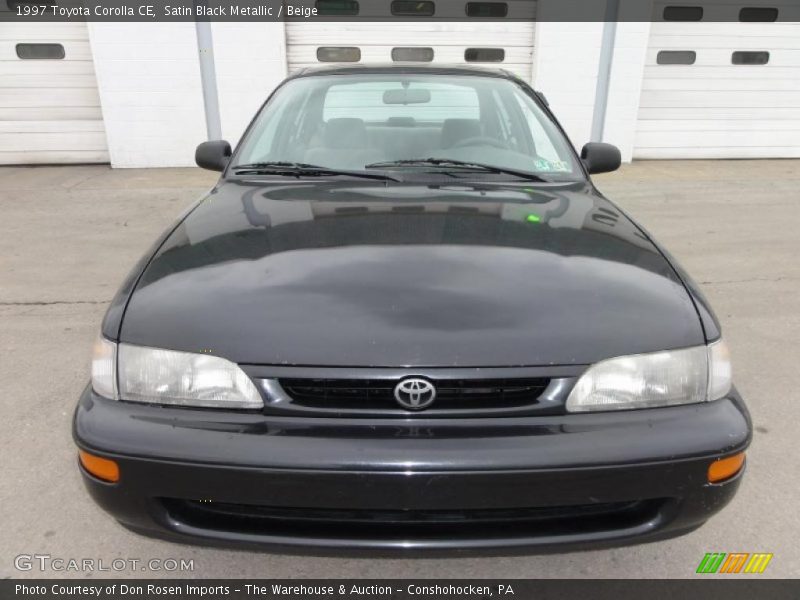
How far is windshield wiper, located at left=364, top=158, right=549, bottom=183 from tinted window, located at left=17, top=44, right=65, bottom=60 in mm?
7466

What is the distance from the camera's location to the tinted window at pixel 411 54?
818 centimetres

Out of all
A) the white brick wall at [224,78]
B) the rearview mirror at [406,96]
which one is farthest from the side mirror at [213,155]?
the white brick wall at [224,78]

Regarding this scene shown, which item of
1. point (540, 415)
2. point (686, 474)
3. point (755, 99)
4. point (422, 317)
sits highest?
point (422, 317)

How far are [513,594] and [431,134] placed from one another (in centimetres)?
184

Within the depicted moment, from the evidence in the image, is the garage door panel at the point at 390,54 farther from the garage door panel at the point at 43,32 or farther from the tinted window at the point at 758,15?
the tinted window at the point at 758,15

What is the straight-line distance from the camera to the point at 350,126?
9.02ft

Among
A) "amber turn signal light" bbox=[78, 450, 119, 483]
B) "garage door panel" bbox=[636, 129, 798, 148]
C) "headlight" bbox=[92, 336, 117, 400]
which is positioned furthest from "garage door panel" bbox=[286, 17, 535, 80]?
"amber turn signal light" bbox=[78, 450, 119, 483]

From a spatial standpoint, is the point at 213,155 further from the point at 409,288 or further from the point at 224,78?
the point at 224,78

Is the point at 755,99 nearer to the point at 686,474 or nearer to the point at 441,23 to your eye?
the point at 441,23

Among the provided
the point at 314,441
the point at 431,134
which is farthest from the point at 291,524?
the point at 431,134

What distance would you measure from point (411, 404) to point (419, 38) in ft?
24.7

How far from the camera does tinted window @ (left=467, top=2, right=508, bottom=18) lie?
8.01 meters

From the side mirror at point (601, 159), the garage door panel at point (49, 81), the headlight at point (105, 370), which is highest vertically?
the side mirror at point (601, 159)

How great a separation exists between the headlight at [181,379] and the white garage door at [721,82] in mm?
8582
